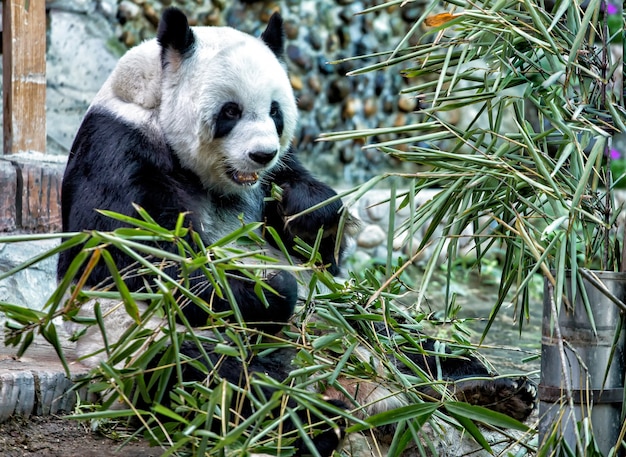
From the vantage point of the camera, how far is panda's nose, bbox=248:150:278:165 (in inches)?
109

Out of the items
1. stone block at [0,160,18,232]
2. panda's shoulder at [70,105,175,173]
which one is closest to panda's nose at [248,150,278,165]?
panda's shoulder at [70,105,175,173]

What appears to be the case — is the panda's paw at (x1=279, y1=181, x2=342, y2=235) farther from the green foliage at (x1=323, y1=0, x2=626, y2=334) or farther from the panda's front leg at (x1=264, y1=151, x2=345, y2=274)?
the green foliage at (x1=323, y1=0, x2=626, y2=334)

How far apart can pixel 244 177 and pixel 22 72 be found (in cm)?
196

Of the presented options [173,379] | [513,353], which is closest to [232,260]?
[173,379]

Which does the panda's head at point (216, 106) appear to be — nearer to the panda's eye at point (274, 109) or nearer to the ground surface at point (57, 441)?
the panda's eye at point (274, 109)

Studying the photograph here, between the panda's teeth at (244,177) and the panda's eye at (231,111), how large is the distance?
0.64ft

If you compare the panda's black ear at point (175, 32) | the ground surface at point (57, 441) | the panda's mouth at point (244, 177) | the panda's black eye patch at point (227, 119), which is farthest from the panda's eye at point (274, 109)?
the ground surface at point (57, 441)

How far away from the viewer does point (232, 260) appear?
6.23ft

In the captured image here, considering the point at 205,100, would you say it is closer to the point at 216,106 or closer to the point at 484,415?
the point at 216,106

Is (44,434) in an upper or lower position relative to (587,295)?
lower

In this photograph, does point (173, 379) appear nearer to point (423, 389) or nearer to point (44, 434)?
point (44, 434)

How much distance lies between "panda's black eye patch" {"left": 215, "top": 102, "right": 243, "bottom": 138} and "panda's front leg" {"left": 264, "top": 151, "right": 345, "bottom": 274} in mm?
284

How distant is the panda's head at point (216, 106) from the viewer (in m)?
2.81

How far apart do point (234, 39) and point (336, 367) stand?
4.65 ft
